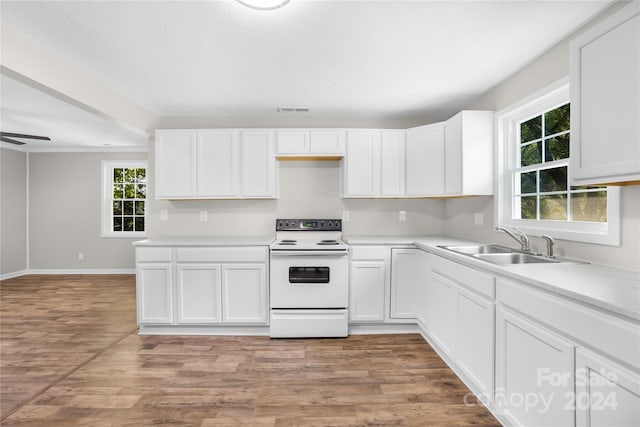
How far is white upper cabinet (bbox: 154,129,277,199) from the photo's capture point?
344 centimetres

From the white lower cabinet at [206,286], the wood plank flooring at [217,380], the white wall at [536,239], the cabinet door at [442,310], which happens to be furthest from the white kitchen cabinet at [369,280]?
the white wall at [536,239]

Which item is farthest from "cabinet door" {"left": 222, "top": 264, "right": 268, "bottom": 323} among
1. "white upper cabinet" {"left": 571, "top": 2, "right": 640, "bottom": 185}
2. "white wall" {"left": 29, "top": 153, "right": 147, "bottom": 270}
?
"white wall" {"left": 29, "top": 153, "right": 147, "bottom": 270}

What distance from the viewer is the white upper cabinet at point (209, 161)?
11.3 feet

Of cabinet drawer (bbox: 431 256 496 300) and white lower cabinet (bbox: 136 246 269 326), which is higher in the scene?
cabinet drawer (bbox: 431 256 496 300)

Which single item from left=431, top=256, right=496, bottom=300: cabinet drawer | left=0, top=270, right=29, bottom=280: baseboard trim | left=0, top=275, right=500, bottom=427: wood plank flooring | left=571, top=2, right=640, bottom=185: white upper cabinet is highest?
left=571, top=2, right=640, bottom=185: white upper cabinet

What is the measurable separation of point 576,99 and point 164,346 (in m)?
3.52

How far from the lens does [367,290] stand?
314cm

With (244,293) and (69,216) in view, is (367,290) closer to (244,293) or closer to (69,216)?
(244,293)

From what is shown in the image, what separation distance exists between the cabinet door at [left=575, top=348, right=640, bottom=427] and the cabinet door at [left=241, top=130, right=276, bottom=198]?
289 cm

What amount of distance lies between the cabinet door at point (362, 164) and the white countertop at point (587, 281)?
1.59m

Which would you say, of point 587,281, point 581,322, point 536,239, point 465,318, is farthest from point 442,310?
point 581,322

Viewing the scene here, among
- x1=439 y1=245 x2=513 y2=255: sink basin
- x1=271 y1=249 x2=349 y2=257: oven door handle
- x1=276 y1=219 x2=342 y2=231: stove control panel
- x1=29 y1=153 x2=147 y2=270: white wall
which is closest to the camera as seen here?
x1=439 y1=245 x2=513 y2=255: sink basin

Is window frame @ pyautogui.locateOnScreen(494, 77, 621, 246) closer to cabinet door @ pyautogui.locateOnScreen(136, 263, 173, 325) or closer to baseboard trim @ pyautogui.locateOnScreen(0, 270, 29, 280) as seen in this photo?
cabinet door @ pyautogui.locateOnScreen(136, 263, 173, 325)

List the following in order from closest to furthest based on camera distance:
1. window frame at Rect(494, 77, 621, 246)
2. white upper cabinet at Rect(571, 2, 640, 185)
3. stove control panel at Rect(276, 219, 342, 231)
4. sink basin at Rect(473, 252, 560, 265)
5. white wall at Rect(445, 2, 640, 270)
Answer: white upper cabinet at Rect(571, 2, 640, 185), white wall at Rect(445, 2, 640, 270), window frame at Rect(494, 77, 621, 246), sink basin at Rect(473, 252, 560, 265), stove control panel at Rect(276, 219, 342, 231)
